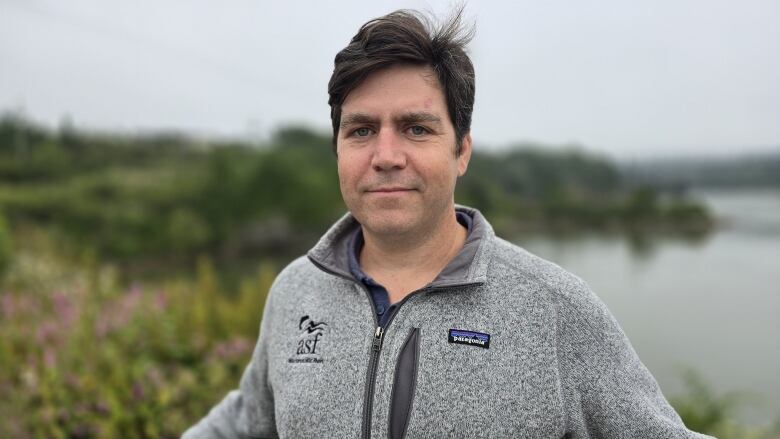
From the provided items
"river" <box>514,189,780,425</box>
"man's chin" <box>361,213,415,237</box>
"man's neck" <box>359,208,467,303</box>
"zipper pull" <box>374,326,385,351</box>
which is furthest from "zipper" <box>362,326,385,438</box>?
"river" <box>514,189,780,425</box>

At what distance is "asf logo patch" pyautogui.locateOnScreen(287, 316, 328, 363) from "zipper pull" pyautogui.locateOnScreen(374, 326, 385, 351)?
0.20 meters

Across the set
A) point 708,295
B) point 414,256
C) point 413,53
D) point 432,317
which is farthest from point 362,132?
point 708,295

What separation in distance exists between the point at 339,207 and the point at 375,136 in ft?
112

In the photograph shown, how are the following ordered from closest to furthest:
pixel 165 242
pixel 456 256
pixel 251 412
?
pixel 456 256 → pixel 251 412 → pixel 165 242

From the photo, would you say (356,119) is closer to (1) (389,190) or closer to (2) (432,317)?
(1) (389,190)

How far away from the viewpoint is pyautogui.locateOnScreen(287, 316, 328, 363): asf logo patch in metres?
1.60

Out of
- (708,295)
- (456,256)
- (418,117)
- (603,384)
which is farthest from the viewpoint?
(708,295)

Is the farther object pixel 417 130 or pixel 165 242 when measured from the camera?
pixel 165 242

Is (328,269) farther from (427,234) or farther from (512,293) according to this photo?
(512,293)

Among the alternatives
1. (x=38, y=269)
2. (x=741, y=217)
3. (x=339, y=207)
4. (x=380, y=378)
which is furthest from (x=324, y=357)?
(x=339, y=207)

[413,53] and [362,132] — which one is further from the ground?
[413,53]

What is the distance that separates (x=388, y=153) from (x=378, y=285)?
424mm

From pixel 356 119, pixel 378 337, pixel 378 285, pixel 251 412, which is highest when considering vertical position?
pixel 356 119

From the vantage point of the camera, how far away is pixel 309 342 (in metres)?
1.63
